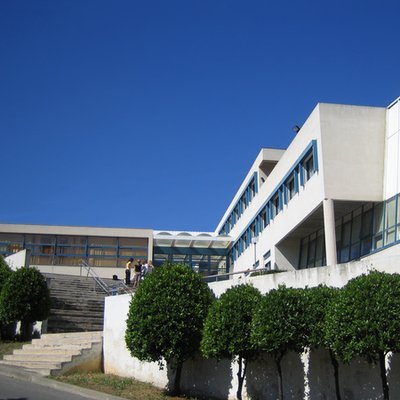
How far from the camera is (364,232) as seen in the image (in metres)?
21.5

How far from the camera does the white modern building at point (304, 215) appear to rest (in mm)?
20844

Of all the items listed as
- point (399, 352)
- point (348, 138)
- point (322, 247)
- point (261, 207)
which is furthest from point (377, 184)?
point (399, 352)

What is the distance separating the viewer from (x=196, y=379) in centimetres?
1394

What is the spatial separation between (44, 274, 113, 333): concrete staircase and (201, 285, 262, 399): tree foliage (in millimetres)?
10588

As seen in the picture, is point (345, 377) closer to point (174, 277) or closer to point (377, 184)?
point (174, 277)

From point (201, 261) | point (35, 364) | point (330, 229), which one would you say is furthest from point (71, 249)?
point (35, 364)

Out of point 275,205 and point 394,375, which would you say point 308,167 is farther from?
point 394,375

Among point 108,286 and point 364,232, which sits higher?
point 364,232

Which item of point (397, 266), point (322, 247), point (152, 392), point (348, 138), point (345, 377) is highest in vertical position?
point (348, 138)

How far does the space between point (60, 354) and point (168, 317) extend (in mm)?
5309

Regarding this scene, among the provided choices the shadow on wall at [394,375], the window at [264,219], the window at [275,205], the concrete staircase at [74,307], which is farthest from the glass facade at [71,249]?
the shadow on wall at [394,375]

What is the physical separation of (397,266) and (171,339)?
5476 mm

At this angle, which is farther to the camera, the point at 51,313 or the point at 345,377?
the point at 51,313

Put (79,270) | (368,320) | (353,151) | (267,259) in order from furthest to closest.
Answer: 1. (79,270)
2. (267,259)
3. (353,151)
4. (368,320)
